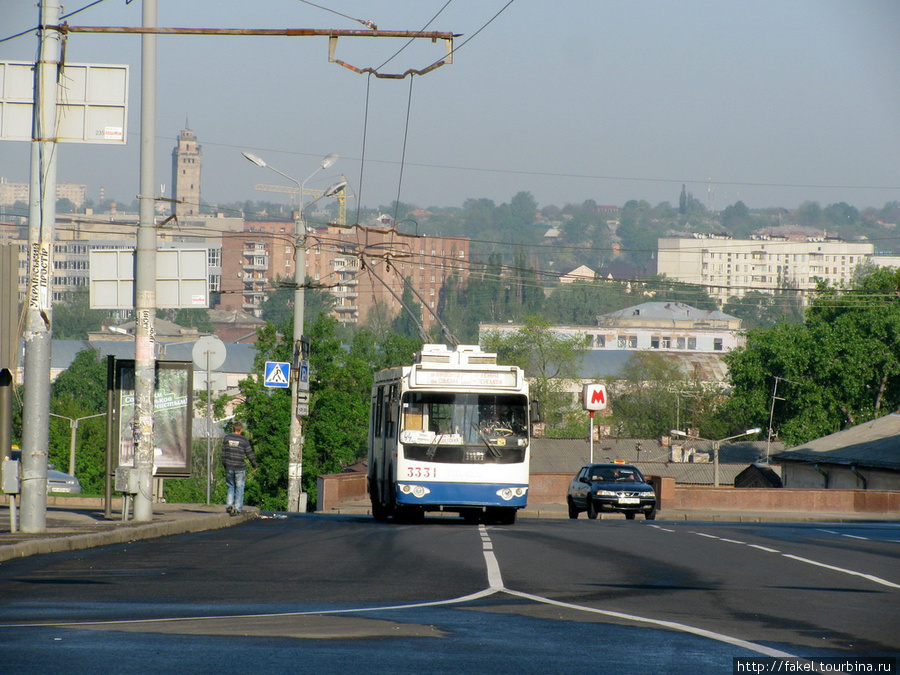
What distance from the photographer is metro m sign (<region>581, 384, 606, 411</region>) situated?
31.4 metres

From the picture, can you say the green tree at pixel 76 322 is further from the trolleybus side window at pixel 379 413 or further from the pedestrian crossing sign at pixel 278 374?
the trolleybus side window at pixel 379 413

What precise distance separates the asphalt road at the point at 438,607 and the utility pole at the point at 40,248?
1.27 metres

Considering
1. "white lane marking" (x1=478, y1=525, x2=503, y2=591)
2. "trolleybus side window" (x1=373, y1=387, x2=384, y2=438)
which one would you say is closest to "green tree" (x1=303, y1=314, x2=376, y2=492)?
"trolleybus side window" (x1=373, y1=387, x2=384, y2=438)

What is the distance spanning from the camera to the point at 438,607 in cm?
921

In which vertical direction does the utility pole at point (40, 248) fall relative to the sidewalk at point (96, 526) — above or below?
above

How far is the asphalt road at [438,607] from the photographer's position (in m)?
6.96

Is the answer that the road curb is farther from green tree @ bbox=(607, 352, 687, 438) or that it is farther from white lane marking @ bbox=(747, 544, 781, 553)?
green tree @ bbox=(607, 352, 687, 438)

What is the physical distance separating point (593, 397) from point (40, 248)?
65.5 feet

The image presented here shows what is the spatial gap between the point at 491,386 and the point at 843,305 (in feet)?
225

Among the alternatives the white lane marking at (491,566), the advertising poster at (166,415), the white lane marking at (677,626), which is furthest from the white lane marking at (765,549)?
the advertising poster at (166,415)

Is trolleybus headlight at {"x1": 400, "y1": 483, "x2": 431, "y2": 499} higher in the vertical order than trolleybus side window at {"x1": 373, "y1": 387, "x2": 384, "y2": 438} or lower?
lower

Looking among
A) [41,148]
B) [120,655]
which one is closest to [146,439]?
[41,148]

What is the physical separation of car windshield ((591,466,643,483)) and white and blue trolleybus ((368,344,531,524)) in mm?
9847

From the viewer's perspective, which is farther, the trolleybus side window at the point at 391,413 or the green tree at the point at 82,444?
the green tree at the point at 82,444
